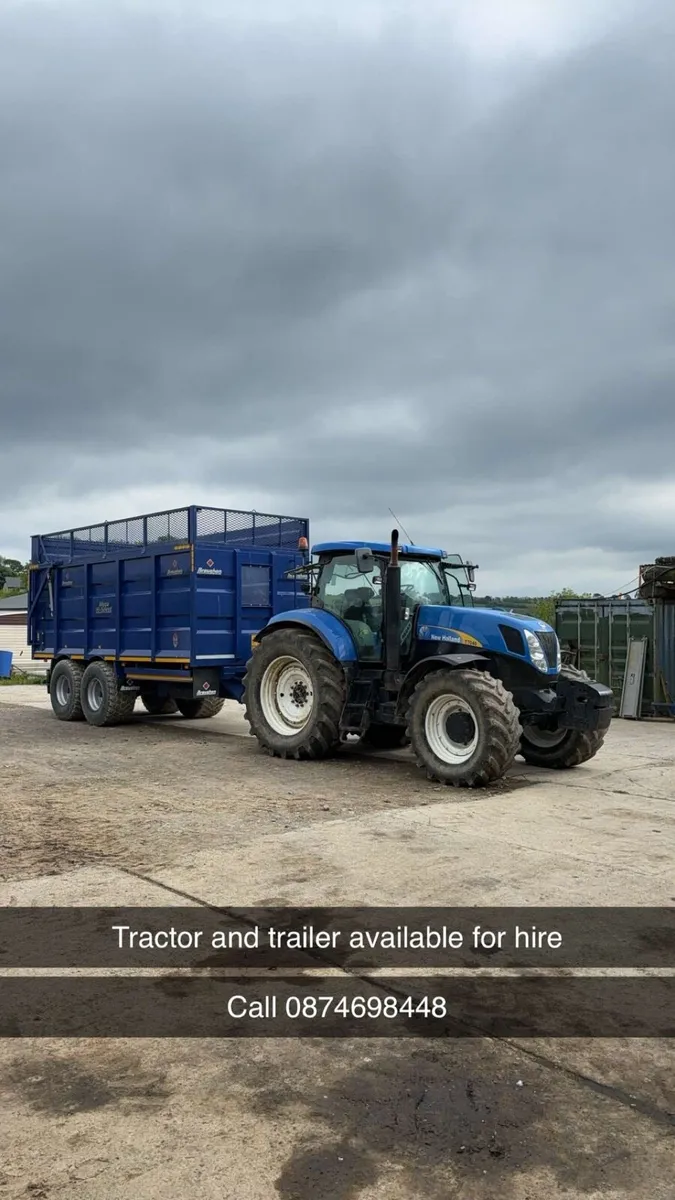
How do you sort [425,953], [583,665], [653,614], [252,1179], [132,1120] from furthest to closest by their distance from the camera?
[583,665]
[653,614]
[425,953]
[132,1120]
[252,1179]

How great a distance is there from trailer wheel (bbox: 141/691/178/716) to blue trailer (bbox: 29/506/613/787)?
12cm

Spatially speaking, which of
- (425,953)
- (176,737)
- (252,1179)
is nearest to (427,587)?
(176,737)

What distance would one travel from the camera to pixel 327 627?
9.60 meters

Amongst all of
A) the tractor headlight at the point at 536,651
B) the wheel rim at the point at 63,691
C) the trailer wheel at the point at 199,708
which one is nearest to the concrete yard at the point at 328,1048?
the tractor headlight at the point at 536,651

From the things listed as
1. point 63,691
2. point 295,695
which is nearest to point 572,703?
point 295,695

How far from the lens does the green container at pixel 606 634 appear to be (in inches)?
631

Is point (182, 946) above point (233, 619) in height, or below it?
below

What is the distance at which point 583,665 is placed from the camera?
16.9 meters

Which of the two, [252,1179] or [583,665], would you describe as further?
[583,665]

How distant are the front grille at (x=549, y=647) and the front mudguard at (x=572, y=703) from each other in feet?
0.65

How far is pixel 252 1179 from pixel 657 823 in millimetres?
5068

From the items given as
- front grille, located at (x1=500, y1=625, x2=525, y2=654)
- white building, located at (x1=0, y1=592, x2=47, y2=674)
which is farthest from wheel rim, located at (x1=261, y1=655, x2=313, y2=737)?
white building, located at (x1=0, y1=592, x2=47, y2=674)

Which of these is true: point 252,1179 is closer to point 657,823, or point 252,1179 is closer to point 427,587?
point 657,823

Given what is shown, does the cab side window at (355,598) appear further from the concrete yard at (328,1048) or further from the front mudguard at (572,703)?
the front mudguard at (572,703)
